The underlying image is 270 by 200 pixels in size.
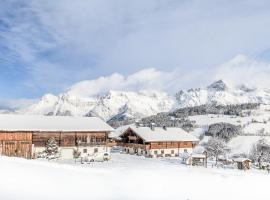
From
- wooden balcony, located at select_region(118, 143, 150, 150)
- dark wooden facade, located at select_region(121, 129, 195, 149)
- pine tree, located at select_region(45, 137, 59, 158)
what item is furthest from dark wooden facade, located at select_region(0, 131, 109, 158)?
dark wooden facade, located at select_region(121, 129, 195, 149)

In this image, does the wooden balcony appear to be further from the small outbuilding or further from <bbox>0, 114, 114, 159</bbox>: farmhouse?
the small outbuilding

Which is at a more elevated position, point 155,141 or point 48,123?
point 48,123

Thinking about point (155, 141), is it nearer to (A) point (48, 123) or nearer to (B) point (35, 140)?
(A) point (48, 123)

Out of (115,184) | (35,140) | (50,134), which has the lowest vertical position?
(115,184)

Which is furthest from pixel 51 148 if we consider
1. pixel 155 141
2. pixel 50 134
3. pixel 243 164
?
pixel 243 164

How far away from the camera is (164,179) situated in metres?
38.7

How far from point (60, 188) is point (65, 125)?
1654 inches

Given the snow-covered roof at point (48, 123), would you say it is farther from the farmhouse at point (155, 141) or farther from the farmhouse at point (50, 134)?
the farmhouse at point (155, 141)

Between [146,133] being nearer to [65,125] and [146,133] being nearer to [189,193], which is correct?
[65,125]

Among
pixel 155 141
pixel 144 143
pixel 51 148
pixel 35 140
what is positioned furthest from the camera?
pixel 144 143

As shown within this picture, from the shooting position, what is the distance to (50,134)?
70.7m

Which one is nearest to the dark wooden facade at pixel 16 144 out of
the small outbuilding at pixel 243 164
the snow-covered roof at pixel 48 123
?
the snow-covered roof at pixel 48 123

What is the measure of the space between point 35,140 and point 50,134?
9.68 feet

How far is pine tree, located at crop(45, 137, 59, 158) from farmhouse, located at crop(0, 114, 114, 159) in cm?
261
